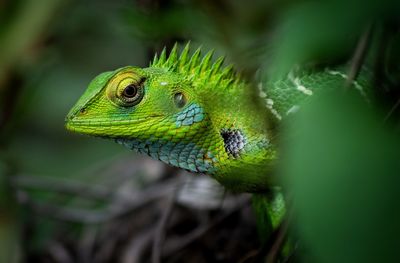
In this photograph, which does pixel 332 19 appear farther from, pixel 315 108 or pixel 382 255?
pixel 382 255

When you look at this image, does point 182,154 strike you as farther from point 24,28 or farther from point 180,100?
point 24,28

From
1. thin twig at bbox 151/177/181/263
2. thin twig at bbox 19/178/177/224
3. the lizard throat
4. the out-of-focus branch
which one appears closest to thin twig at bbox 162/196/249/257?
thin twig at bbox 151/177/181/263

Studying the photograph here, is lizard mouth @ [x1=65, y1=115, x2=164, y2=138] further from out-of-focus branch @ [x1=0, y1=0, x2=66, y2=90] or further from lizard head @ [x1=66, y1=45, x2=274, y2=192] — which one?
out-of-focus branch @ [x1=0, y1=0, x2=66, y2=90]

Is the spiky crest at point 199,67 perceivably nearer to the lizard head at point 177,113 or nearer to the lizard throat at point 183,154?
the lizard head at point 177,113

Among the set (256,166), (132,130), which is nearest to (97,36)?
(132,130)

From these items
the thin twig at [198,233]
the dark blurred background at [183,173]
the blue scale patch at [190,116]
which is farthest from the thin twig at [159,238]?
the blue scale patch at [190,116]

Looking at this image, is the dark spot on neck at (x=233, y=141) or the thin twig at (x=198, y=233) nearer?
the dark spot on neck at (x=233, y=141)
